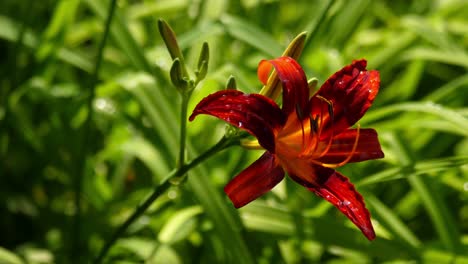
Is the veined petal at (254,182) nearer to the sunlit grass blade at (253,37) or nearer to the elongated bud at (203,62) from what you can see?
the elongated bud at (203,62)

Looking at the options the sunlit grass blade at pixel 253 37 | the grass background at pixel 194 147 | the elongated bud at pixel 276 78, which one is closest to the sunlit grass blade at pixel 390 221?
the grass background at pixel 194 147

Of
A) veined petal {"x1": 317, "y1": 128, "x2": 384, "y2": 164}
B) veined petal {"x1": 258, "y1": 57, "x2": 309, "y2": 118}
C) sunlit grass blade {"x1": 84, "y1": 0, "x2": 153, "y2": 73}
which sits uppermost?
sunlit grass blade {"x1": 84, "y1": 0, "x2": 153, "y2": 73}

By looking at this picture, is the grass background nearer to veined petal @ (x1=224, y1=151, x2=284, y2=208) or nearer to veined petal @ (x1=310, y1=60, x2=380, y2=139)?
veined petal @ (x1=310, y1=60, x2=380, y2=139)

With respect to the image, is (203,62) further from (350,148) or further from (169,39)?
(350,148)

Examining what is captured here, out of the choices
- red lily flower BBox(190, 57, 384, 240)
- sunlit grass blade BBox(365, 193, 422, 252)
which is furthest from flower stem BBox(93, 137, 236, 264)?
sunlit grass blade BBox(365, 193, 422, 252)

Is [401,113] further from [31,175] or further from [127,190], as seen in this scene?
[31,175]

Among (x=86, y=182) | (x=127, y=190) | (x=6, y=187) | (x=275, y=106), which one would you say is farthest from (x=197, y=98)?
(x=275, y=106)
